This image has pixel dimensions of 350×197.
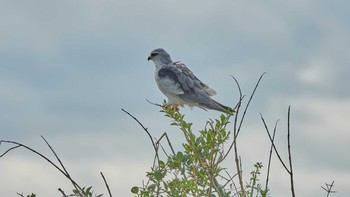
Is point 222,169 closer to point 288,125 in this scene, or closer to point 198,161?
point 198,161

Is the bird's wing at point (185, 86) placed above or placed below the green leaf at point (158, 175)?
above

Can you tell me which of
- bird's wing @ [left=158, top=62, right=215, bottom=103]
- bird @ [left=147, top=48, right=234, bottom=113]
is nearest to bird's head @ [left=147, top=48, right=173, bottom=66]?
bird @ [left=147, top=48, right=234, bottom=113]

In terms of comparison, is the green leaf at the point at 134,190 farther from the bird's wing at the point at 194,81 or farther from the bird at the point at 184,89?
the bird's wing at the point at 194,81

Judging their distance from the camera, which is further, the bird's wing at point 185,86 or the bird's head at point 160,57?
the bird's head at point 160,57

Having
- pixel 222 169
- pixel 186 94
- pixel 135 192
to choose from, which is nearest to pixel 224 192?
pixel 222 169

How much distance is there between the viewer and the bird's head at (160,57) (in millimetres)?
14164

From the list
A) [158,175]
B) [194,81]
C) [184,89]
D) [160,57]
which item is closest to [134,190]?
[158,175]

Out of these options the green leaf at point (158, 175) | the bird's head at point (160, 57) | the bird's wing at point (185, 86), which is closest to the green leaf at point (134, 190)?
the green leaf at point (158, 175)

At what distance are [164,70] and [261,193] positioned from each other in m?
9.51

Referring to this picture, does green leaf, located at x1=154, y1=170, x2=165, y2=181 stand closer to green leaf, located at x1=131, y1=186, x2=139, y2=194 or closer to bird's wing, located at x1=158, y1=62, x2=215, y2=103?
Result: green leaf, located at x1=131, y1=186, x2=139, y2=194

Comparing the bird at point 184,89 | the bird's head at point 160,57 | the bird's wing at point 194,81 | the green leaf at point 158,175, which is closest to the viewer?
the green leaf at point 158,175

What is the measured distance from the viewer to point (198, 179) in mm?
3549

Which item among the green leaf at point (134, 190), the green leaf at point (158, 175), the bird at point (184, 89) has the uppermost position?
the bird at point (184, 89)

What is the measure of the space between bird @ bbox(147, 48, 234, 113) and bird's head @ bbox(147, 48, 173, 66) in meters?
0.88
